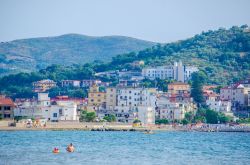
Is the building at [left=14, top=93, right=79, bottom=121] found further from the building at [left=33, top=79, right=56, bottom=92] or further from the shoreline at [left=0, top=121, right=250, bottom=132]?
the building at [left=33, top=79, right=56, bottom=92]

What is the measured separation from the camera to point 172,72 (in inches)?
7215

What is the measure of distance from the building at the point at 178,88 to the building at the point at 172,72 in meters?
16.0

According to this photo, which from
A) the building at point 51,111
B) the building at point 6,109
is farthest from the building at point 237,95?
the building at point 6,109

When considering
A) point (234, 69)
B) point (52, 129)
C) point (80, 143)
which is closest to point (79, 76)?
point (234, 69)

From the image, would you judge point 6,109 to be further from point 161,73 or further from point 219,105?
point 161,73

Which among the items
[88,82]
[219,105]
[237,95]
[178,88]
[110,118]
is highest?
[88,82]

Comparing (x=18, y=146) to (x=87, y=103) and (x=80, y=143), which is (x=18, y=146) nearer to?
(x=80, y=143)

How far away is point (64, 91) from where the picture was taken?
17462 centimetres

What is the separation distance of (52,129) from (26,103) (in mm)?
19332

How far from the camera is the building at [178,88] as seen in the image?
159 metres

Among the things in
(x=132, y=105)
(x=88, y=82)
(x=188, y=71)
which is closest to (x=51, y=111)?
(x=132, y=105)

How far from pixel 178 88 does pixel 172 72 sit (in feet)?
74.5

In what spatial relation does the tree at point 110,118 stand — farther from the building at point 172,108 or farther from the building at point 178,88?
the building at point 178,88

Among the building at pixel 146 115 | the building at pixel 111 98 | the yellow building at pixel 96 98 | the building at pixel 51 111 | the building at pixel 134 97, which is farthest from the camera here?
the yellow building at pixel 96 98
